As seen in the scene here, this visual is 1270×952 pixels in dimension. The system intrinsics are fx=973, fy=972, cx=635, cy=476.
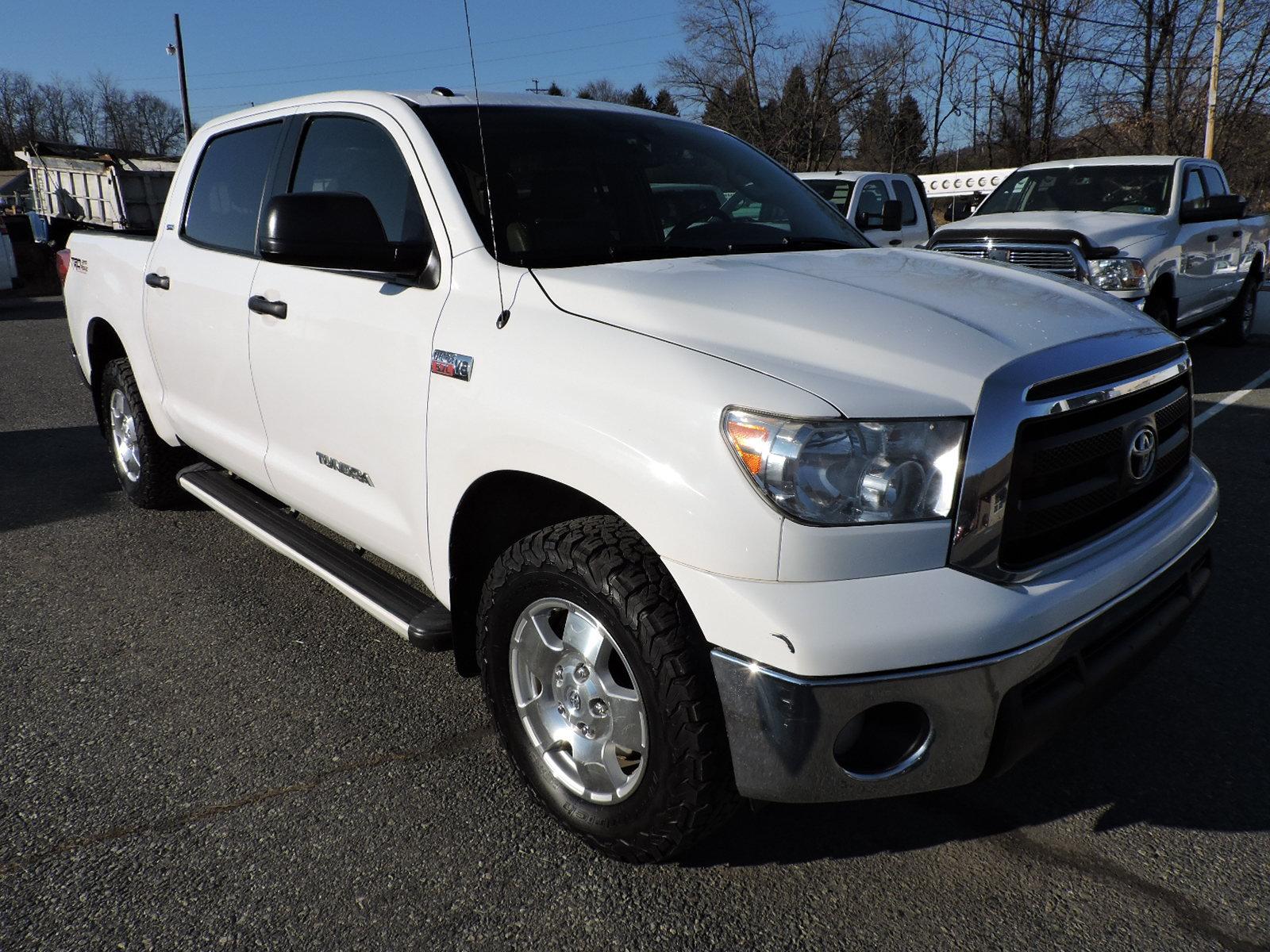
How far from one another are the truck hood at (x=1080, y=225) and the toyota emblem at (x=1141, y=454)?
19.0ft

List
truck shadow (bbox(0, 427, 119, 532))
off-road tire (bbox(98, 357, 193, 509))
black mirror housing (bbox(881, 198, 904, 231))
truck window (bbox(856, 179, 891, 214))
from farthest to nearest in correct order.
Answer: truck window (bbox(856, 179, 891, 214)) → truck shadow (bbox(0, 427, 119, 532)) → black mirror housing (bbox(881, 198, 904, 231)) → off-road tire (bbox(98, 357, 193, 509))

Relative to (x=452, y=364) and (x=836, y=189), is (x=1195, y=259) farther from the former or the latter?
(x=452, y=364)

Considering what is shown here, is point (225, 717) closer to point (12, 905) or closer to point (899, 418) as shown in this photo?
point (12, 905)

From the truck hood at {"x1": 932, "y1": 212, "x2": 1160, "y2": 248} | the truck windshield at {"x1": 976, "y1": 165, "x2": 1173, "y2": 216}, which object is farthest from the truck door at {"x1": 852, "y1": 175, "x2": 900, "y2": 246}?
the truck hood at {"x1": 932, "y1": 212, "x2": 1160, "y2": 248}

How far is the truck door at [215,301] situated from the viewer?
354 cm

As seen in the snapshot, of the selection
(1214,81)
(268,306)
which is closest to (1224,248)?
(268,306)

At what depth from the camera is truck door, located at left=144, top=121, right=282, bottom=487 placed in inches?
139

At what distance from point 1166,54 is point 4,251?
3546 cm

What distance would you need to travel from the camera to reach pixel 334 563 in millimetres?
3113

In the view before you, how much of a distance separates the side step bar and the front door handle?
2.51ft

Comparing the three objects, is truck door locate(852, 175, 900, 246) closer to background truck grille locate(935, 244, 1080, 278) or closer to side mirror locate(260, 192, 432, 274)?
background truck grille locate(935, 244, 1080, 278)

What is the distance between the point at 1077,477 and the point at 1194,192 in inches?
329

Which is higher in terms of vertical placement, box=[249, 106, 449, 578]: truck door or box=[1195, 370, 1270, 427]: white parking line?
box=[249, 106, 449, 578]: truck door

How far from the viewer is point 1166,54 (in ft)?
111
